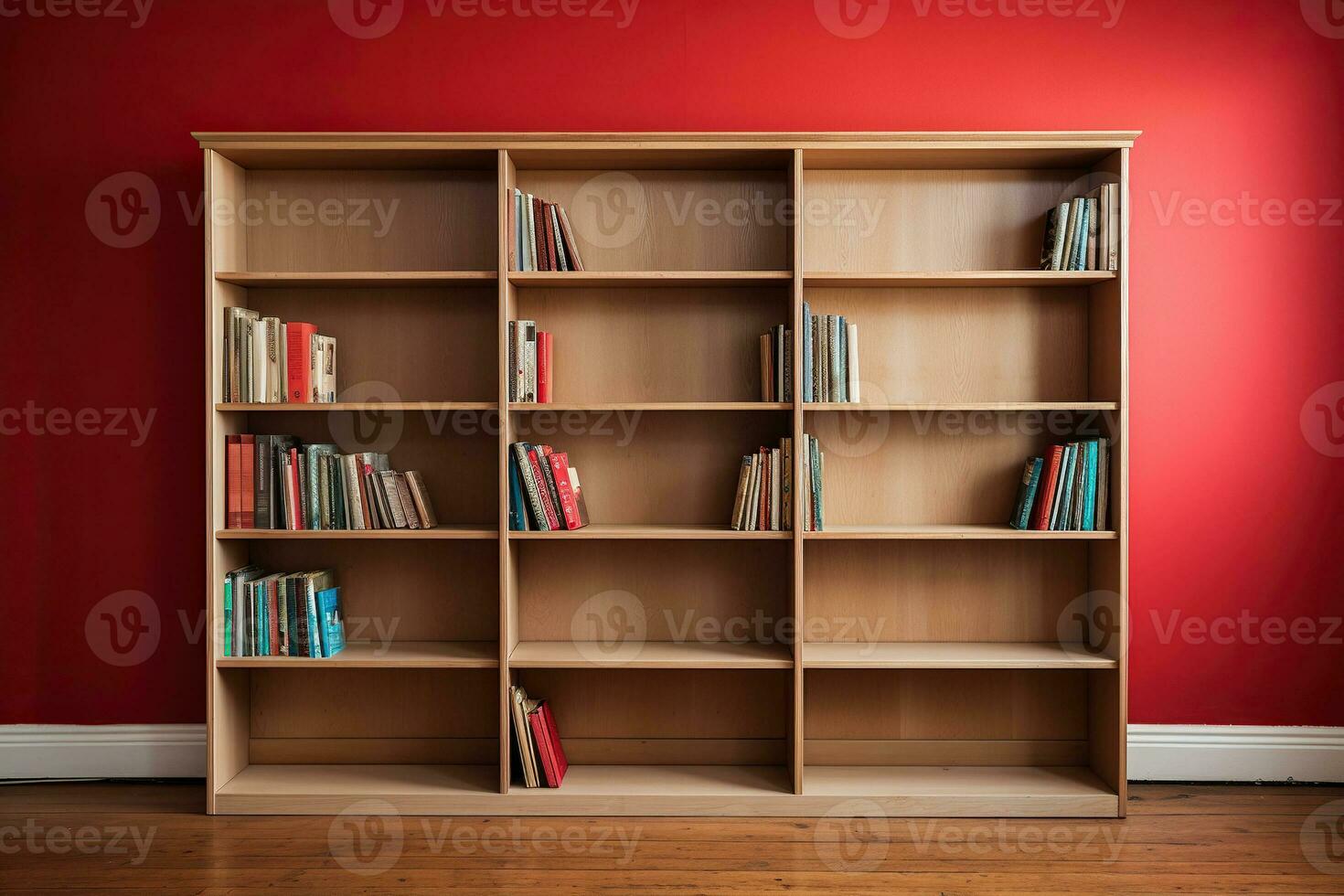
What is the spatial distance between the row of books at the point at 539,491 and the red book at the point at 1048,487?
1423 mm

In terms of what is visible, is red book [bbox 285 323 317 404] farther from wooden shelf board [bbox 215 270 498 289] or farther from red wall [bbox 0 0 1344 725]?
red wall [bbox 0 0 1344 725]

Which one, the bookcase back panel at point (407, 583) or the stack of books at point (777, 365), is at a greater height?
the stack of books at point (777, 365)

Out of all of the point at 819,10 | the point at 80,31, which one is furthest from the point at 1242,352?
the point at 80,31

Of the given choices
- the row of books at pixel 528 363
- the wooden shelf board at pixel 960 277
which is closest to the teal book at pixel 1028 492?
the wooden shelf board at pixel 960 277

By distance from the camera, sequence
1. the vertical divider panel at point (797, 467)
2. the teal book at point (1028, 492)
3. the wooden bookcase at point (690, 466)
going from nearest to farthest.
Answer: the vertical divider panel at point (797, 467)
the teal book at point (1028, 492)
the wooden bookcase at point (690, 466)

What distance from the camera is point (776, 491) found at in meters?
2.75

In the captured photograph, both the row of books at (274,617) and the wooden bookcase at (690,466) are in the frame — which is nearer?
the row of books at (274,617)

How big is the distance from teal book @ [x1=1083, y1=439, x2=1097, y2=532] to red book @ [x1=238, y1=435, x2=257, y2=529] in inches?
99.4

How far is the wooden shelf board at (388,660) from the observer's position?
275 centimetres

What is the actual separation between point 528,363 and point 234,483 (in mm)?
972

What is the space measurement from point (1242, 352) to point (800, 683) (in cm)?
185

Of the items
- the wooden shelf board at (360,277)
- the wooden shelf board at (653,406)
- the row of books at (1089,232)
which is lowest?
the wooden shelf board at (653,406)

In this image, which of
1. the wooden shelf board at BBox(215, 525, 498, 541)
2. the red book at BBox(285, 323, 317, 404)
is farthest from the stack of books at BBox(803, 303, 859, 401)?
the red book at BBox(285, 323, 317, 404)

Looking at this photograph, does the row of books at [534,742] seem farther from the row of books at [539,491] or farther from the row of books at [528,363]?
the row of books at [528,363]
